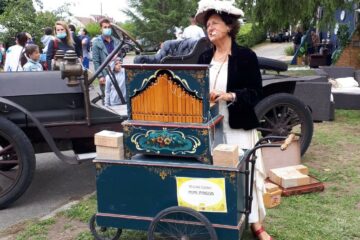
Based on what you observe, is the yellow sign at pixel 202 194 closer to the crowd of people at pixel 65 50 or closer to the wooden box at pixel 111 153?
the wooden box at pixel 111 153

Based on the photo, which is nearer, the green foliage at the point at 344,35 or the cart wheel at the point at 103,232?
the cart wheel at the point at 103,232

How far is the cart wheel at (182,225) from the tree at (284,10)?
837cm

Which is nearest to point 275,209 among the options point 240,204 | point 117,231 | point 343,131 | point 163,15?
point 240,204

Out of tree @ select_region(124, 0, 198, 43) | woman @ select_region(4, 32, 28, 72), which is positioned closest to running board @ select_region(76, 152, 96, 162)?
woman @ select_region(4, 32, 28, 72)

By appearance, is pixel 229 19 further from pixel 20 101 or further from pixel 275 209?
pixel 20 101

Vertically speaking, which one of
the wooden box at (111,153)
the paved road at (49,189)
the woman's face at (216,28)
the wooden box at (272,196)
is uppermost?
the woman's face at (216,28)

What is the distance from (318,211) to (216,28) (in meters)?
1.87

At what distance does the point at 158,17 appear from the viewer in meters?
31.3

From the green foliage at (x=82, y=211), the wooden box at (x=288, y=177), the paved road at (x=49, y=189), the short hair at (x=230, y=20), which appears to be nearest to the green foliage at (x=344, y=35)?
the wooden box at (x=288, y=177)

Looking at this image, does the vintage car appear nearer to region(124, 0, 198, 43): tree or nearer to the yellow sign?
the yellow sign

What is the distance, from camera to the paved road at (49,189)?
163 inches

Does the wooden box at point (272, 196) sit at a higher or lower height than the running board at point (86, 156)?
lower

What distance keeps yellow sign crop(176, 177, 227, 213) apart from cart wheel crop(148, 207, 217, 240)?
0.19 ft

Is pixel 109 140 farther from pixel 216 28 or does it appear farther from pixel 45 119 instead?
pixel 45 119
